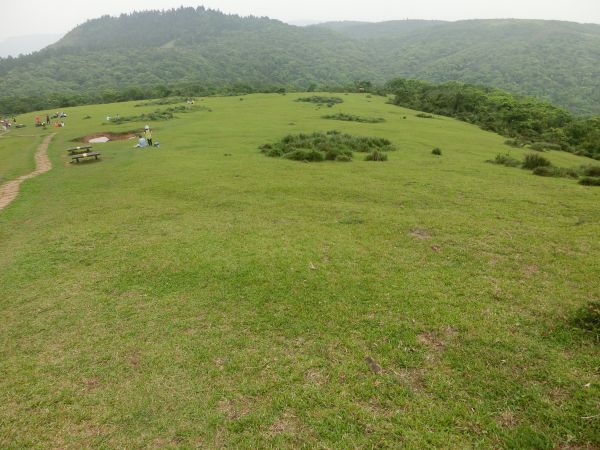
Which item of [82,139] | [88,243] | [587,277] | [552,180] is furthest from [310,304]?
[82,139]

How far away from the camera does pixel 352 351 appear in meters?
7.65

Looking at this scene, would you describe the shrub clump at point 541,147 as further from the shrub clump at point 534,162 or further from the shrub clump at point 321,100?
the shrub clump at point 321,100

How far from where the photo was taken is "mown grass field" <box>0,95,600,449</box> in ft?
20.2

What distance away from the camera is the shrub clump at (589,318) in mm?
7648

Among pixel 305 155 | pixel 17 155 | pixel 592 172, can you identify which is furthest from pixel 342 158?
pixel 17 155

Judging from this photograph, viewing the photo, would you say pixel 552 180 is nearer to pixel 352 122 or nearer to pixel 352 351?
pixel 352 351

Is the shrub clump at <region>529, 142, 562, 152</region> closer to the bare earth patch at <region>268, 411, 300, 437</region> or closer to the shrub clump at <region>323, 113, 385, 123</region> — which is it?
the shrub clump at <region>323, 113, 385, 123</region>

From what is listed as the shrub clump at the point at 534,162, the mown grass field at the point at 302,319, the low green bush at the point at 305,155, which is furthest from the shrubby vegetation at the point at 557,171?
the low green bush at the point at 305,155

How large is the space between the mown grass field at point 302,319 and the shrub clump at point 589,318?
297 mm

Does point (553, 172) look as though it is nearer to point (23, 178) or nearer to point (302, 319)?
point (302, 319)

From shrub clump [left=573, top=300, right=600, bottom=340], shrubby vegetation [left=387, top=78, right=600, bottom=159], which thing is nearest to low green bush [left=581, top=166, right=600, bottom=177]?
shrubby vegetation [left=387, top=78, right=600, bottom=159]

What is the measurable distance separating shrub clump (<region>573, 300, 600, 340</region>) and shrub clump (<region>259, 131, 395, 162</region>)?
19.6m

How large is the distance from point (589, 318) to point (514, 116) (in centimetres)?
6445

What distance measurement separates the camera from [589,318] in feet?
25.9
